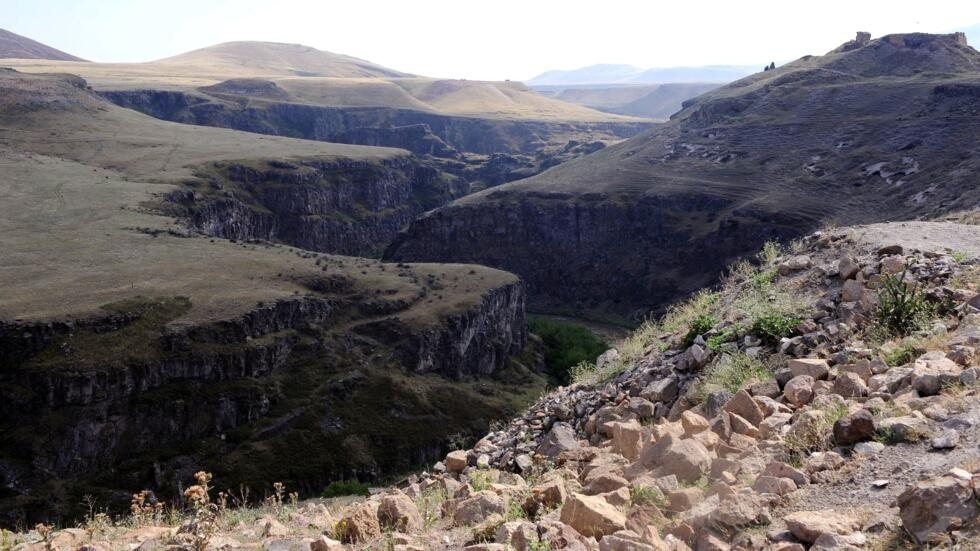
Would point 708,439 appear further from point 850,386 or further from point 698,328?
point 698,328

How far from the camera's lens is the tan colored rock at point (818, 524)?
8.05 meters

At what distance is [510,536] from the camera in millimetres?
9438

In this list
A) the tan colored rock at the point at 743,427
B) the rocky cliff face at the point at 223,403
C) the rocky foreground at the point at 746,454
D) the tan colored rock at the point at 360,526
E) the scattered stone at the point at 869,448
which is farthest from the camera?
the rocky cliff face at the point at 223,403

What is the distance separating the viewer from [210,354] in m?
65.9

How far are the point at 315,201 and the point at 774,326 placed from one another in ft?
483

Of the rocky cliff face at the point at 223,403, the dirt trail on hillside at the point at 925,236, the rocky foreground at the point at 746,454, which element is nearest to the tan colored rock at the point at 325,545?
the rocky foreground at the point at 746,454

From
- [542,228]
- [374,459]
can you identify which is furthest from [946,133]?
[374,459]

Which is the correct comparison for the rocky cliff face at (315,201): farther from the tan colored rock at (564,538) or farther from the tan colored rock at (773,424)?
the tan colored rock at (564,538)

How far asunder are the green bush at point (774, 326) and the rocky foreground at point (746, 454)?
4cm

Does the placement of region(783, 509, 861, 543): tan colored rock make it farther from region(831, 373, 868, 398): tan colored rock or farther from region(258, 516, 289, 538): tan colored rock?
region(258, 516, 289, 538): tan colored rock

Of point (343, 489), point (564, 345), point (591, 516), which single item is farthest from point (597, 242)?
point (591, 516)

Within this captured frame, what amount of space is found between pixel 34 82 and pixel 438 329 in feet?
439

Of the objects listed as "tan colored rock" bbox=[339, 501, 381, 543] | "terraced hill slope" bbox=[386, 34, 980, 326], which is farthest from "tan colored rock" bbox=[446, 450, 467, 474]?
"terraced hill slope" bbox=[386, 34, 980, 326]

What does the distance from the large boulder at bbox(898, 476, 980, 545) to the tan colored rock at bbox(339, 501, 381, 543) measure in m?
6.65
